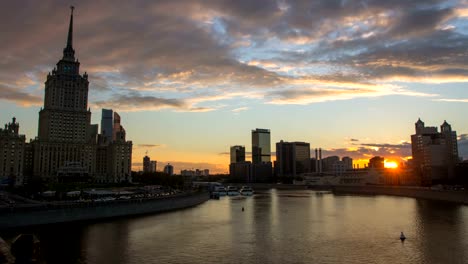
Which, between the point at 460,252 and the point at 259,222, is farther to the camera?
the point at 259,222

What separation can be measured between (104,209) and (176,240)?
1295 inches

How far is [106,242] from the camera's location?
53.8 meters

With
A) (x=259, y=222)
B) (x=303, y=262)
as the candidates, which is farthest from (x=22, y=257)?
(x=259, y=222)

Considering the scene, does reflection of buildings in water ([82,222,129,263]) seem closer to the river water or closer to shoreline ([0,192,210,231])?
the river water

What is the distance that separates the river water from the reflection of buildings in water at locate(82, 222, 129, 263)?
105mm

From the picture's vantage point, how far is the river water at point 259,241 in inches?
1724

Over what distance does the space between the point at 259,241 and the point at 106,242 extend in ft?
68.2

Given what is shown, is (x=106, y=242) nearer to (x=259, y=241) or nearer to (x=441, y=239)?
(x=259, y=241)

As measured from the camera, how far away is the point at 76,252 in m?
A: 46.6

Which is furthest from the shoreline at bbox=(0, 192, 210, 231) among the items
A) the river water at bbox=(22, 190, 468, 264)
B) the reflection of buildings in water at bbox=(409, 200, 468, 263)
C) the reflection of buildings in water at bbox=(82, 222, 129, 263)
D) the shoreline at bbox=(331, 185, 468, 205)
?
the shoreline at bbox=(331, 185, 468, 205)

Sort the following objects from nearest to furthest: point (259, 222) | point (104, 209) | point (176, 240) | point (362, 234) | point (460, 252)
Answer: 1. point (460, 252)
2. point (176, 240)
3. point (362, 234)
4. point (259, 222)
5. point (104, 209)

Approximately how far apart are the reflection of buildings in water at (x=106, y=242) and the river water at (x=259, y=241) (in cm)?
10

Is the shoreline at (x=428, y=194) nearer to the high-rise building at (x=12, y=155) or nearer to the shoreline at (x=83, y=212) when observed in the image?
the shoreline at (x=83, y=212)

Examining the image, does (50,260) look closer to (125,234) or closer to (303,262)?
(125,234)
